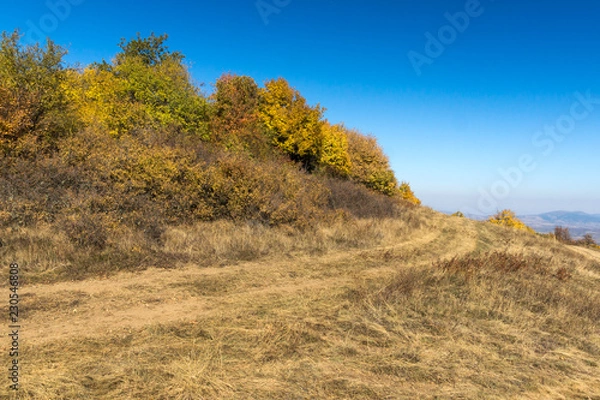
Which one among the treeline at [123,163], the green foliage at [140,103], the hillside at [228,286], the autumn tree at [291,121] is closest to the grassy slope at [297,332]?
the hillside at [228,286]

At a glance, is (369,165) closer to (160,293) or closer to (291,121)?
(291,121)

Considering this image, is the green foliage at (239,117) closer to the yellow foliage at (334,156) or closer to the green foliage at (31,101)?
the yellow foliage at (334,156)

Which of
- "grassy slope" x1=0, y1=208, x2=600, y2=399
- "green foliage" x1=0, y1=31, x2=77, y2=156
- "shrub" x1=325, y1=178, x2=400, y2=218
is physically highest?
"green foliage" x1=0, y1=31, x2=77, y2=156

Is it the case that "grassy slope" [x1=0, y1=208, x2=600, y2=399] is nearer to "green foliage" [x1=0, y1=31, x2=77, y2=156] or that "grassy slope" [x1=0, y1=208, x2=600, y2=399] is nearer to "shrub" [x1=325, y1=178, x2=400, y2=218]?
"green foliage" [x1=0, y1=31, x2=77, y2=156]

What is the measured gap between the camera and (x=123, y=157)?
11828 mm

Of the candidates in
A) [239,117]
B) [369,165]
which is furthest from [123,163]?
[369,165]

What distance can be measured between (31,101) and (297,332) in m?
13.2

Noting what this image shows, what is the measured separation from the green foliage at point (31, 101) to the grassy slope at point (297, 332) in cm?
459

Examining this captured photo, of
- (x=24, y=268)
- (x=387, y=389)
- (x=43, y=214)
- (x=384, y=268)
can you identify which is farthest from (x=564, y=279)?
(x=43, y=214)

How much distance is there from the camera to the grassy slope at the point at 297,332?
396 centimetres

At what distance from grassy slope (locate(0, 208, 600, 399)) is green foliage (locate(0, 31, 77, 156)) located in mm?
4595

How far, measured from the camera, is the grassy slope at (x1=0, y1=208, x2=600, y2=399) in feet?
13.0

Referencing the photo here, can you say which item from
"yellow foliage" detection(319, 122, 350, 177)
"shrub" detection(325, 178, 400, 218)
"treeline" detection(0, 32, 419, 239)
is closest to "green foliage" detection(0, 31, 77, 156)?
"treeline" detection(0, 32, 419, 239)

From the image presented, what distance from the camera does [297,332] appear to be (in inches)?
207
